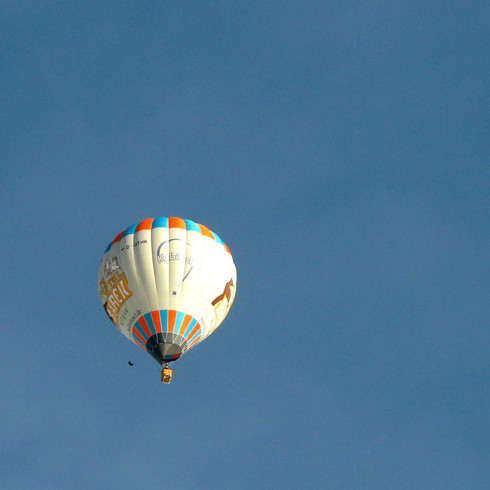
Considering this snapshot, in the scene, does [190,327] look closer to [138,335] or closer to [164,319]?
[164,319]

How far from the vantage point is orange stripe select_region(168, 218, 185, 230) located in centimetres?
6706

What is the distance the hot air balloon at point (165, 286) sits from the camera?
213ft

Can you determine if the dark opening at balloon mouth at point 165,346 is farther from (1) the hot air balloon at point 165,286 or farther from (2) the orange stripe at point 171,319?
(2) the orange stripe at point 171,319

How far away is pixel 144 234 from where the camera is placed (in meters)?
66.5

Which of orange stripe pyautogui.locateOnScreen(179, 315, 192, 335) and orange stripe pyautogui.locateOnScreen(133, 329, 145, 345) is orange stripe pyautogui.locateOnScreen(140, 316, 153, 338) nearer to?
Answer: orange stripe pyautogui.locateOnScreen(133, 329, 145, 345)

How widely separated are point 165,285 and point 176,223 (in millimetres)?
3216

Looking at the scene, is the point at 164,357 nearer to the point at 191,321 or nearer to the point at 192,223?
the point at 191,321

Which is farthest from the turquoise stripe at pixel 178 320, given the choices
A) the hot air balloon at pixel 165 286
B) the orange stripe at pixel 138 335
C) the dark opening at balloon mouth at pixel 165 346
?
the orange stripe at pixel 138 335

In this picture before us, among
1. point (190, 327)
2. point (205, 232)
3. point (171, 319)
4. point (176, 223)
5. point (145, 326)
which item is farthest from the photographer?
point (205, 232)

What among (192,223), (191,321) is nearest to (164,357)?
(191,321)

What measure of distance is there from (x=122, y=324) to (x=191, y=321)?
2.72 m

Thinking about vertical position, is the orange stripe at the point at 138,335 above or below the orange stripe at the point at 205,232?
below

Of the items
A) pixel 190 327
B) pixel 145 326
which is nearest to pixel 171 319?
pixel 190 327

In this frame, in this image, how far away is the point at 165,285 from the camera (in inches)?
2562
